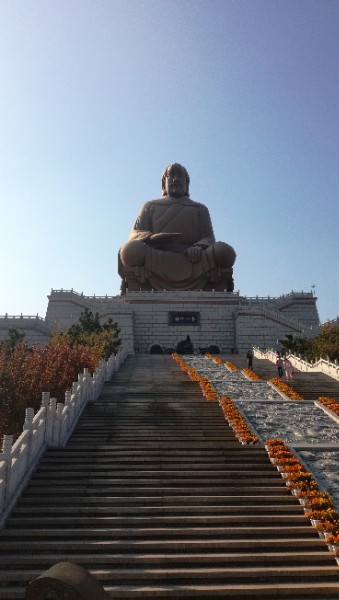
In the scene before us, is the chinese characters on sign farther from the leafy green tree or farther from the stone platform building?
the leafy green tree

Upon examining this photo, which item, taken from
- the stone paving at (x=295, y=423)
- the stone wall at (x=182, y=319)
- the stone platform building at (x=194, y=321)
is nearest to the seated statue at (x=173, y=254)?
the stone platform building at (x=194, y=321)

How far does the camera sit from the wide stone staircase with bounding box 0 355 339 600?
6816mm

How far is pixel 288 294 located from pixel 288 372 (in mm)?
26611

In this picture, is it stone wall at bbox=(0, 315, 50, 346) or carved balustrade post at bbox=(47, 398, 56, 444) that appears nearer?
carved balustrade post at bbox=(47, 398, 56, 444)

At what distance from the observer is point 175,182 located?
4434 centimetres

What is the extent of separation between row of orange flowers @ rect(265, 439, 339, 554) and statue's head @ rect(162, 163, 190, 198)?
116 ft

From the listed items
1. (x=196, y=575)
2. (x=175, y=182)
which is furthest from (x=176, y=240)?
(x=196, y=575)

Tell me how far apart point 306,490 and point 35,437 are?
197 inches

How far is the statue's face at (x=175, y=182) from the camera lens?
145 feet

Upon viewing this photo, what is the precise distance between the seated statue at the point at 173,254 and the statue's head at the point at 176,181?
4.71ft

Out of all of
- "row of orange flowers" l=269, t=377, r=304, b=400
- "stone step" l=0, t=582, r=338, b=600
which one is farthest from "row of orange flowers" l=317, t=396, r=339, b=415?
"stone step" l=0, t=582, r=338, b=600

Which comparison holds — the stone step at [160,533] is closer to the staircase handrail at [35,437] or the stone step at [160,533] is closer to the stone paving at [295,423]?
the staircase handrail at [35,437]

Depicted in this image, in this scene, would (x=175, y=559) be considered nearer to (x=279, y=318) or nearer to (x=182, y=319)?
(x=182, y=319)

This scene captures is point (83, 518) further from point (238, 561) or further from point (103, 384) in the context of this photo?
point (103, 384)
